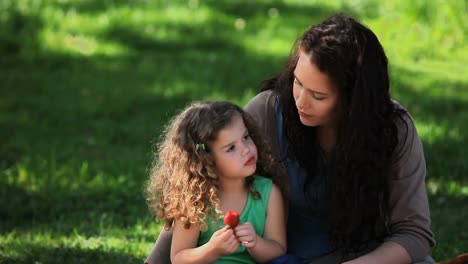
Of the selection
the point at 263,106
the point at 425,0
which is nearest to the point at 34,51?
the point at 425,0

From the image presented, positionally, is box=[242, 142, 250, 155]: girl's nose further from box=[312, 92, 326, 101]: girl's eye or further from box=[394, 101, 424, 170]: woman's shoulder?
box=[394, 101, 424, 170]: woman's shoulder

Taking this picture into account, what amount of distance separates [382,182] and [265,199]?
45 cm

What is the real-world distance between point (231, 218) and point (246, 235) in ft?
0.39

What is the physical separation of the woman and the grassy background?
3.67ft

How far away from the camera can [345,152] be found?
13.2 ft

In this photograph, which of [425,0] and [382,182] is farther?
[425,0]

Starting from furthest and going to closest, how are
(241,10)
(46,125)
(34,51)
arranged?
(241,10) → (34,51) → (46,125)

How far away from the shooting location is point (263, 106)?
4.36 m

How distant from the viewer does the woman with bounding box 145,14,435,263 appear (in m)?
3.92

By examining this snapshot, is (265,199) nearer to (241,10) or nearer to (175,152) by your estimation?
(175,152)

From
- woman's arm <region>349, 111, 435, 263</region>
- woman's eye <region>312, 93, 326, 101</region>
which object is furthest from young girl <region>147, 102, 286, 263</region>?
woman's arm <region>349, 111, 435, 263</region>

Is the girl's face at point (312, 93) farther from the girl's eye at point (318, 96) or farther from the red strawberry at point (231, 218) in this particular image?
the red strawberry at point (231, 218)

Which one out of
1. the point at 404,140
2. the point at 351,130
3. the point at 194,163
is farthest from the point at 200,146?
the point at 404,140

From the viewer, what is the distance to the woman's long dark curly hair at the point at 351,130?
12.8ft
